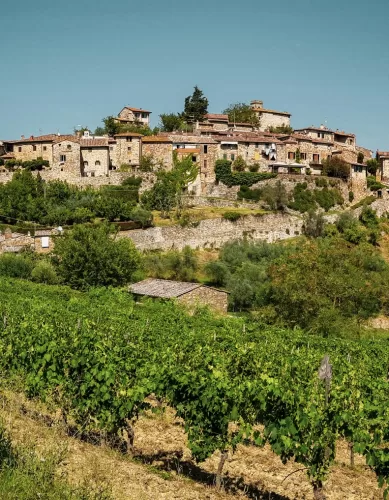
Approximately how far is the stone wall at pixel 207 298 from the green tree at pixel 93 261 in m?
4.28

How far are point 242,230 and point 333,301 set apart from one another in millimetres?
20240

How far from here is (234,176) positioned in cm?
5619

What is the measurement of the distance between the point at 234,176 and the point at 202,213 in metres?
9.61

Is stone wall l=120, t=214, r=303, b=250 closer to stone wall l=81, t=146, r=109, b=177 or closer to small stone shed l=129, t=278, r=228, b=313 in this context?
small stone shed l=129, t=278, r=228, b=313

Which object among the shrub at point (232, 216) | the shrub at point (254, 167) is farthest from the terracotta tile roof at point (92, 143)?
the shrub at point (232, 216)

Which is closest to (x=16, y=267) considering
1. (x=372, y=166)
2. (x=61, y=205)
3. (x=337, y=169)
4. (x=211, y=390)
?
(x=61, y=205)

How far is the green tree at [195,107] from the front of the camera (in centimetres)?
7462

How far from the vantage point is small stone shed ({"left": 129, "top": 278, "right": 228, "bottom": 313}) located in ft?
97.1

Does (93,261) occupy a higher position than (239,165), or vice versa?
(239,165)

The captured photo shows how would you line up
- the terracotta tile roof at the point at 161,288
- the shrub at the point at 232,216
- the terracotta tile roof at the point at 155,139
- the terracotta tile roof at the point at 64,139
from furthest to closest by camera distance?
the terracotta tile roof at the point at 155,139
the terracotta tile roof at the point at 64,139
the shrub at the point at 232,216
the terracotta tile roof at the point at 161,288

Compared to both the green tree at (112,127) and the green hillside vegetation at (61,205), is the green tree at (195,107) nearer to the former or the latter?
the green tree at (112,127)

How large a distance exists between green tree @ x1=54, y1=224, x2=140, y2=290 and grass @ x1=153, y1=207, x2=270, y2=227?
37.2 ft

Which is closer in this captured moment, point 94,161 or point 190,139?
point 94,161

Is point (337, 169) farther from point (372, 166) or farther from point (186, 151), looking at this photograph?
point (186, 151)
